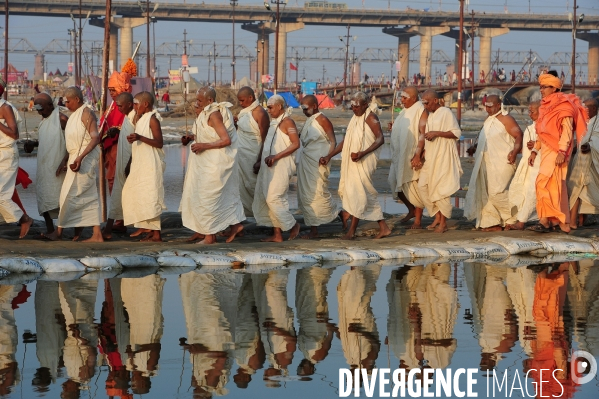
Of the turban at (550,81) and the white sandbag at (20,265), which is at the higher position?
the turban at (550,81)

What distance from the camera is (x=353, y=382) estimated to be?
18.8ft

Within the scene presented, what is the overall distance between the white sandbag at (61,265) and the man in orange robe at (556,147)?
5182 mm

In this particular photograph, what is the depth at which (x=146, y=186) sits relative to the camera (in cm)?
1094

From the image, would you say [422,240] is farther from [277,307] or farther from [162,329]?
[162,329]

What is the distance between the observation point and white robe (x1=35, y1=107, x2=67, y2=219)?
10.9m

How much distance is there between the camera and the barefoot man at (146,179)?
10.9 metres

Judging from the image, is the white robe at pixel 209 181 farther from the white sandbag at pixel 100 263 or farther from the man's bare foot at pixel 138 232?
the white sandbag at pixel 100 263

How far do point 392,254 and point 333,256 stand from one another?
603mm

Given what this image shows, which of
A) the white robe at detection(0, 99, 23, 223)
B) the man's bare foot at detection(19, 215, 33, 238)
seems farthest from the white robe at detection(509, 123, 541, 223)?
the white robe at detection(0, 99, 23, 223)

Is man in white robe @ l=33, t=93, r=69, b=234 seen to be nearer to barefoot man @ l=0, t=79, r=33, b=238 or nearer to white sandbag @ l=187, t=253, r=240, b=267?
barefoot man @ l=0, t=79, r=33, b=238

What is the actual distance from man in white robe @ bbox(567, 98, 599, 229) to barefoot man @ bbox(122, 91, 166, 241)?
4726 millimetres

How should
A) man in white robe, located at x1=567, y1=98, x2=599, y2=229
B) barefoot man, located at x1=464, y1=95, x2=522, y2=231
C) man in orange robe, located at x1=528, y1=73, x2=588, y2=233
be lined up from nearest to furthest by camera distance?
man in orange robe, located at x1=528, y1=73, x2=588, y2=233 < barefoot man, located at x1=464, y1=95, x2=522, y2=231 < man in white robe, located at x1=567, y1=98, x2=599, y2=229

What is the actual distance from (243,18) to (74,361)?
10178cm

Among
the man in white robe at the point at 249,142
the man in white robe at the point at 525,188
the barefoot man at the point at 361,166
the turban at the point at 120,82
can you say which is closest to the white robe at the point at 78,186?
the man in white robe at the point at 249,142
